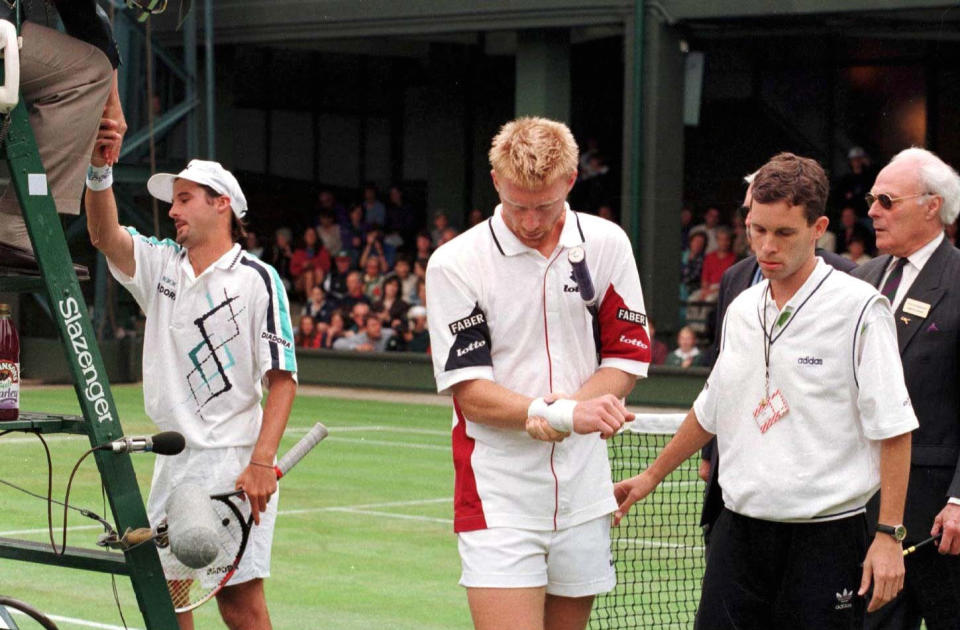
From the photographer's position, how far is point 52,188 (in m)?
4.96

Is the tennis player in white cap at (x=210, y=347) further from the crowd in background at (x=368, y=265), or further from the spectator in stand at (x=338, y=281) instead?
the spectator in stand at (x=338, y=281)

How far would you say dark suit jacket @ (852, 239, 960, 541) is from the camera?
19.5 feet

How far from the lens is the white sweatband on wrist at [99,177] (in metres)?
5.68

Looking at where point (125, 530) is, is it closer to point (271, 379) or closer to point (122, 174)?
point (271, 379)

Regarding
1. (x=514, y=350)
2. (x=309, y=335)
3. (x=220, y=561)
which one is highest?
(x=514, y=350)

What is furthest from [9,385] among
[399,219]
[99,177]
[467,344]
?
[399,219]

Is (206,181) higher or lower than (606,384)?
higher

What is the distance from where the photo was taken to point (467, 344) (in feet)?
16.4

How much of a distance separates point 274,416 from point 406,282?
19.3 meters

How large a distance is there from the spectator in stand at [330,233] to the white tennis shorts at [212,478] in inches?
899

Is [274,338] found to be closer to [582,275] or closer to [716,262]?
[582,275]

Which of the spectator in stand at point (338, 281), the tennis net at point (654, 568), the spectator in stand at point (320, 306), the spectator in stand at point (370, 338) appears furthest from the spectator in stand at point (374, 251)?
the tennis net at point (654, 568)

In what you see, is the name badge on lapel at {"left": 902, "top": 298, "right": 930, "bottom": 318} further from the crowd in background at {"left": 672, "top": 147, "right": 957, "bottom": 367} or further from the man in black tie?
the crowd in background at {"left": 672, "top": 147, "right": 957, "bottom": 367}

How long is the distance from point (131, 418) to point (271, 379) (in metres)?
13.7
